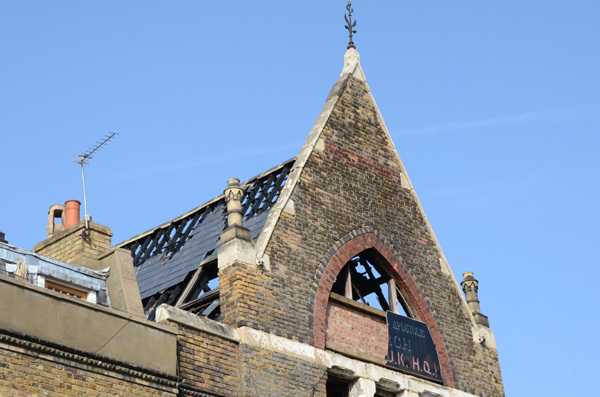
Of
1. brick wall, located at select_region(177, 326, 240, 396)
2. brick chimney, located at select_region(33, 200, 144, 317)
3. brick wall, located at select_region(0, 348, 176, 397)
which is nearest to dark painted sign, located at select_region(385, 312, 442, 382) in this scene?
brick wall, located at select_region(177, 326, 240, 396)

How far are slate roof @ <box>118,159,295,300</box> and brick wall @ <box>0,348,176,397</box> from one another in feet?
19.2

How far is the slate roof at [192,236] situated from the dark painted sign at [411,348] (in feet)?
13.1

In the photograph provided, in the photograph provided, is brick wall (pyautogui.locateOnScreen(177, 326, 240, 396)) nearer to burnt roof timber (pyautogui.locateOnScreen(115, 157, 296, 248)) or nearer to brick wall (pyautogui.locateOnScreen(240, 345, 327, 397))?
brick wall (pyautogui.locateOnScreen(240, 345, 327, 397))

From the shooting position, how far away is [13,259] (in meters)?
19.3

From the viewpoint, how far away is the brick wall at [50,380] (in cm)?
1673

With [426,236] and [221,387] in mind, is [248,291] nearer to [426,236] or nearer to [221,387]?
Result: [221,387]

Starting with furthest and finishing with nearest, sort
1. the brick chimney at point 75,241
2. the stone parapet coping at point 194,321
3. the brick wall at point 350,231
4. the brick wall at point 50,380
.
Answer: the brick wall at point 350,231 < the brick chimney at point 75,241 < the stone parapet coping at point 194,321 < the brick wall at point 50,380

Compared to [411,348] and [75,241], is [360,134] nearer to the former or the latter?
[411,348]

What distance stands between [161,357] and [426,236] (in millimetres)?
9986

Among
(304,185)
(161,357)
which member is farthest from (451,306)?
(161,357)

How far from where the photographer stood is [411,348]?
82.1 ft

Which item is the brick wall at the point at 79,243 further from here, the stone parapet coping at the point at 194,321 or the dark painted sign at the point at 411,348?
the dark painted sign at the point at 411,348

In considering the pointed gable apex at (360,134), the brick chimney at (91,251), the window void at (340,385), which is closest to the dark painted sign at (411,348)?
the window void at (340,385)

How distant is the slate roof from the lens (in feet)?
84.5
